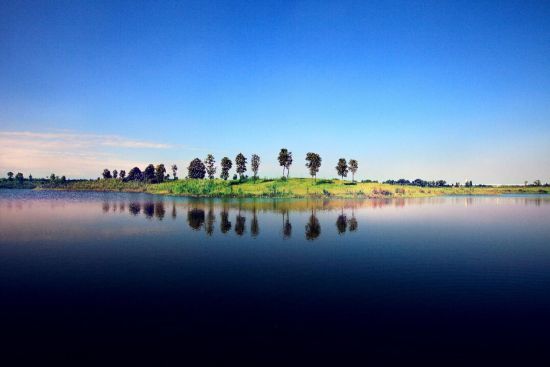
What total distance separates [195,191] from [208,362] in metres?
142

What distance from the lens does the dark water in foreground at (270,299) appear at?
1437 cm

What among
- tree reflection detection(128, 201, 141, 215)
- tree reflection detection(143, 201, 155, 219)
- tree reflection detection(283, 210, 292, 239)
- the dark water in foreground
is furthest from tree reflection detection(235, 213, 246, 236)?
tree reflection detection(128, 201, 141, 215)

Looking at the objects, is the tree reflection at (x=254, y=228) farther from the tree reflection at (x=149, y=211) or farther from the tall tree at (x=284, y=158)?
the tall tree at (x=284, y=158)

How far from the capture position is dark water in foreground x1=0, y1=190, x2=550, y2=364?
47.1 feet

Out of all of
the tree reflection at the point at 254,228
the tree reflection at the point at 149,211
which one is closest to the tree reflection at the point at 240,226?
the tree reflection at the point at 254,228

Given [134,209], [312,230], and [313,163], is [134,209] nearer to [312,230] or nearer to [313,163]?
[312,230]

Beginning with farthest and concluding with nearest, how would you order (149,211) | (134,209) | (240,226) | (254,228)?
(134,209), (149,211), (240,226), (254,228)

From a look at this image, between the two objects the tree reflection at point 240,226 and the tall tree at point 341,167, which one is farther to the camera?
the tall tree at point 341,167

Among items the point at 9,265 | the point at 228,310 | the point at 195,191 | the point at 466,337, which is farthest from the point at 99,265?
the point at 195,191

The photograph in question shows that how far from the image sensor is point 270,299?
1978cm

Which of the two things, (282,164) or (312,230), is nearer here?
(312,230)

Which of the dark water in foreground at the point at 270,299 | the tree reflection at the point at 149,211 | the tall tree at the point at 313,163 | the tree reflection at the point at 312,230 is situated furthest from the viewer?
the tall tree at the point at 313,163

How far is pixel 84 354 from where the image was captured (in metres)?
13.6

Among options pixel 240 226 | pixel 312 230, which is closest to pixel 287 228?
pixel 312 230
